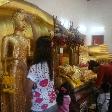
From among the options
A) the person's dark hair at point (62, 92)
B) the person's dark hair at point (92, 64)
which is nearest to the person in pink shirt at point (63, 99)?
the person's dark hair at point (62, 92)

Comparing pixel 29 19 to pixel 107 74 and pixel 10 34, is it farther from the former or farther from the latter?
pixel 107 74

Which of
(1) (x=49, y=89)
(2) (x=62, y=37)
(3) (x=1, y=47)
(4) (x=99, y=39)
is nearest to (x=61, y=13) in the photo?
(2) (x=62, y=37)

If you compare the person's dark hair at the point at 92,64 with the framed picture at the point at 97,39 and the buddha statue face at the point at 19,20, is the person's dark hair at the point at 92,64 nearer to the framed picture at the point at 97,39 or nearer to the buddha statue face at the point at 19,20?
the framed picture at the point at 97,39

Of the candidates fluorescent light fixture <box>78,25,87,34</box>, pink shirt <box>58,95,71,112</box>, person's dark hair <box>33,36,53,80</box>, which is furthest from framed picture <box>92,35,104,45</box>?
person's dark hair <box>33,36,53,80</box>

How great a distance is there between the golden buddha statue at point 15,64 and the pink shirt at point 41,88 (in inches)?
24.3

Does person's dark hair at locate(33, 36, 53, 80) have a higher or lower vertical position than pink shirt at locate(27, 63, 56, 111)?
higher

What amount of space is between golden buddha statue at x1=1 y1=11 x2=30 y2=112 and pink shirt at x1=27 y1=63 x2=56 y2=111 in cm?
62

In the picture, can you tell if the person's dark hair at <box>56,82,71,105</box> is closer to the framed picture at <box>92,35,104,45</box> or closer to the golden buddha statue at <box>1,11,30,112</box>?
the golden buddha statue at <box>1,11,30,112</box>

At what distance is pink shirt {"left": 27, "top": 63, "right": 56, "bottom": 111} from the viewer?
276cm

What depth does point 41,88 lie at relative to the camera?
110 inches

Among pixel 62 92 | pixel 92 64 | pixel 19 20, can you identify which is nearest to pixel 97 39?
pixel 92 64

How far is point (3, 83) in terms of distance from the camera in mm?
3270

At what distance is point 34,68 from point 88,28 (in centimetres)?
576

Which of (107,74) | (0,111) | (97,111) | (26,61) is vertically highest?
(26,61)
